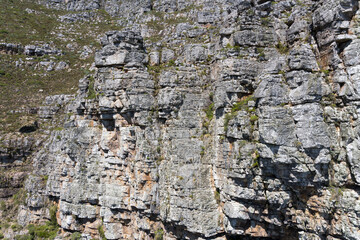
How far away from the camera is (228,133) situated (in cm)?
1322

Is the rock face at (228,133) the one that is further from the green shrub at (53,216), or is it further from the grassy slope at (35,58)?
the grassy slope at (35,58)

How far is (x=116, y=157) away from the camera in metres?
17.3

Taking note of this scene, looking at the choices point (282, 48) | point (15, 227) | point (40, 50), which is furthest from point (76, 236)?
point (40, 50)

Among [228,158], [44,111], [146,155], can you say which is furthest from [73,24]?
[228,158]

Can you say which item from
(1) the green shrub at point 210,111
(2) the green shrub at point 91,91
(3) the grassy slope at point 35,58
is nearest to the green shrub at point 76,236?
(2) the green shrub at point 91,91

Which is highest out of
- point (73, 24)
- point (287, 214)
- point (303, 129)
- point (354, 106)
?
point (73, 24)

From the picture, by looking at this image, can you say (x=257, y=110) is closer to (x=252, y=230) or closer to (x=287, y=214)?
(x=287, y=214)

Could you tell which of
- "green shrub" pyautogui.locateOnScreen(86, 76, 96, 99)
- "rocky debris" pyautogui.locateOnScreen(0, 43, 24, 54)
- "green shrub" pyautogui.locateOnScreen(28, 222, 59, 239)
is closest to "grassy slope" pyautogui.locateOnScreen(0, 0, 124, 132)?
"rocky debris" pyautogui.locateOnScreen(0, 43, 24, 54)

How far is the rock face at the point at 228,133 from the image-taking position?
10.7m

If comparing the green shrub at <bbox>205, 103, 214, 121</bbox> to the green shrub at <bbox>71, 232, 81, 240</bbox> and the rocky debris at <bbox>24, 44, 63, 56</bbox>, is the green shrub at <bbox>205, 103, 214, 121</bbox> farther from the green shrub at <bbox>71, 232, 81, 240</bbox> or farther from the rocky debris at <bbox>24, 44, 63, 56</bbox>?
the rocky debris at <bbox>24, 44, 63, 56</bbox>

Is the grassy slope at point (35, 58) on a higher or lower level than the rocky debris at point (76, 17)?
lower

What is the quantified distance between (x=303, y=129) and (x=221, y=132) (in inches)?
180

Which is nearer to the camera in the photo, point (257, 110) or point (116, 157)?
point (257, 110)

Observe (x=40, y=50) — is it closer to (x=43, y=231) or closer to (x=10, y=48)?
(x=10, y=48)
